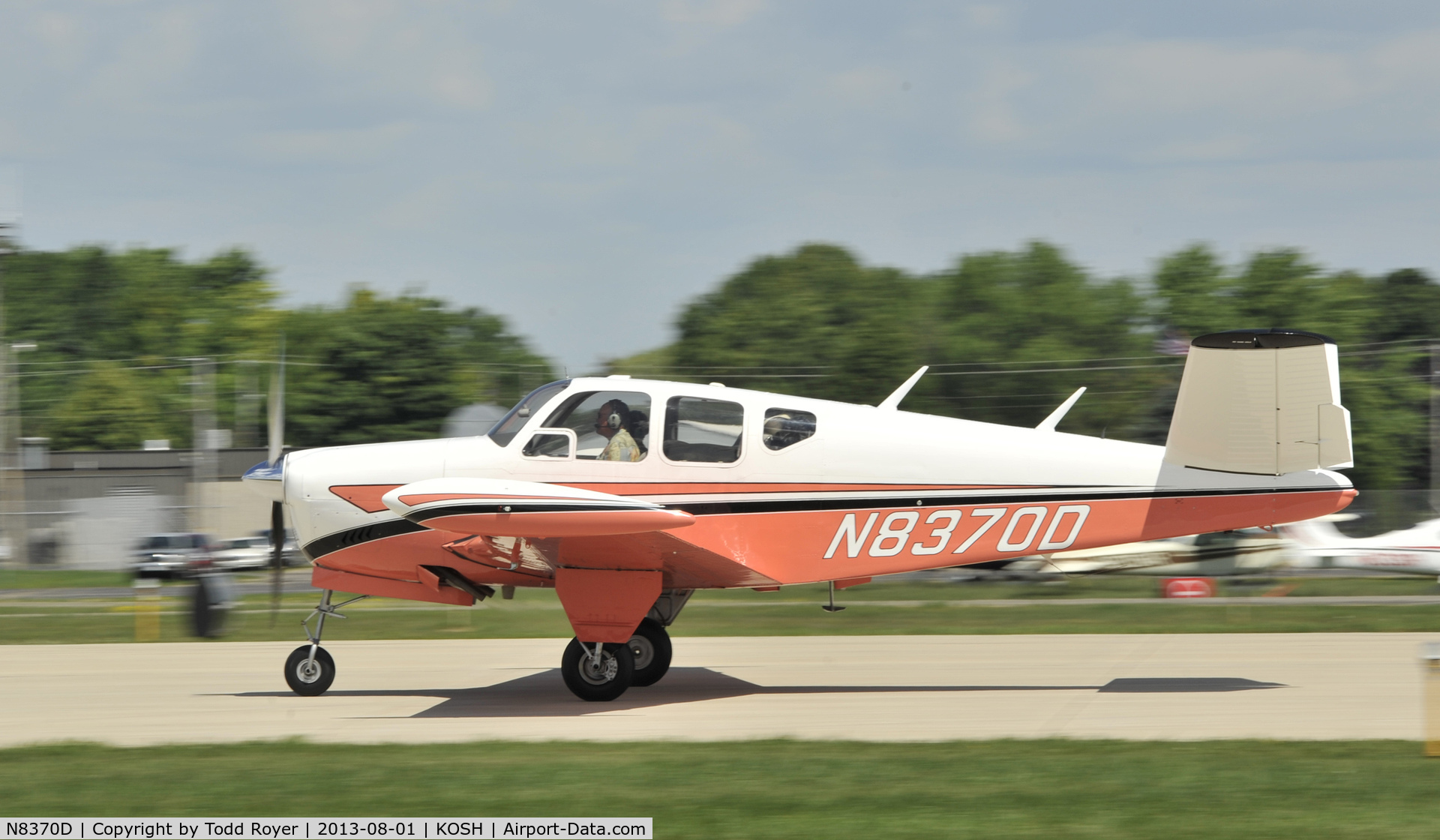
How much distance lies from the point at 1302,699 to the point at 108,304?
241 feet

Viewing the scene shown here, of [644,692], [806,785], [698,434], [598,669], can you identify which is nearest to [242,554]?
[644,692]

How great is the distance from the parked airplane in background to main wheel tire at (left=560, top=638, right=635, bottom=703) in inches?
419

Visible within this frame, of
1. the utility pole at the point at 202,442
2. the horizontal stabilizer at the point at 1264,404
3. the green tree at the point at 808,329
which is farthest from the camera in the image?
the green tree at the point at 808,329

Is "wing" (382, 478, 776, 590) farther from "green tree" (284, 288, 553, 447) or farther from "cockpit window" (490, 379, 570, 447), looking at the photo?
"green tree" (284, 288, 553, 447)

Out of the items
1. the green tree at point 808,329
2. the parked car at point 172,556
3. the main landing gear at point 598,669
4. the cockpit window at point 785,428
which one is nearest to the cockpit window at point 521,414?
the cockpit window at point 785,428

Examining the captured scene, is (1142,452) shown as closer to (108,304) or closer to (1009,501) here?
(1009,501)

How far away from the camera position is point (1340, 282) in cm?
4719

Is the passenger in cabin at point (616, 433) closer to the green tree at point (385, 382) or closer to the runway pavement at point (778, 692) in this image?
the runway pavement at point (778, 692)

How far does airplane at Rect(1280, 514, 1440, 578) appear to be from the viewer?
758 inches

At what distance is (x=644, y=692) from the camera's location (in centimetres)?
1045

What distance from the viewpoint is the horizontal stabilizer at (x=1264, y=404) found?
8508 mm

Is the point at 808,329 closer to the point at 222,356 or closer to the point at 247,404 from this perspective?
the point at 247,404

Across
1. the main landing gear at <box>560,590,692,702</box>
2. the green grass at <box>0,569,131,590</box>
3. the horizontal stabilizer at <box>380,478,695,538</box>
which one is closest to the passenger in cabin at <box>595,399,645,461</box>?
the horizontal stabilizer at <box>380,478,695,538</box>
